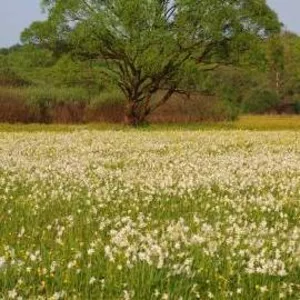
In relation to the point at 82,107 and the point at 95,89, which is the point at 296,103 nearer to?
the point at 95,89

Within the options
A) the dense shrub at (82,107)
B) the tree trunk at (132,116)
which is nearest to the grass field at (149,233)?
the tree trunk at (132,116)

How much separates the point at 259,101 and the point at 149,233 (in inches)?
3926

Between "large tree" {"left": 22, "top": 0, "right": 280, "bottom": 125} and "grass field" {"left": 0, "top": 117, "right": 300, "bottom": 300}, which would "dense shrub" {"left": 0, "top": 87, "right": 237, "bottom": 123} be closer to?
"large tree" {"left": 22, "top": 0, "right": 280, "bottom": 125}

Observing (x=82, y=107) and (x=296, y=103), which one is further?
(x=296, y=103)

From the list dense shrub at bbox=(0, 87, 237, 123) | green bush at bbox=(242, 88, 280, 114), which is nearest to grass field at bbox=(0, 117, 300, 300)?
dense shrub at bbox=(0, 87, 237, 123)

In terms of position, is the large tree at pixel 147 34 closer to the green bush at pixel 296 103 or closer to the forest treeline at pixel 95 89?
the forest treeline at pixel 95 89

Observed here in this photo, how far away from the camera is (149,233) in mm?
6953

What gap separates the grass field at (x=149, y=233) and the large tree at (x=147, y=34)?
32.7 meters

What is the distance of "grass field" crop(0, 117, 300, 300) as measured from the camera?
5.43 meters

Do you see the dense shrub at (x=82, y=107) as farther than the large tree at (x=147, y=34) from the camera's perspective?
Yes

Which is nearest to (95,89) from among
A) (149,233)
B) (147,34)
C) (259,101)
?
(147,34)

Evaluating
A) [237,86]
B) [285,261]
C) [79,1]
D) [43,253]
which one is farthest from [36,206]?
[237,86]

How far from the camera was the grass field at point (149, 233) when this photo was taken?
5.43 meters

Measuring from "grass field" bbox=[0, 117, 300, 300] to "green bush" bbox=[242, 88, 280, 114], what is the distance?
295 ft
